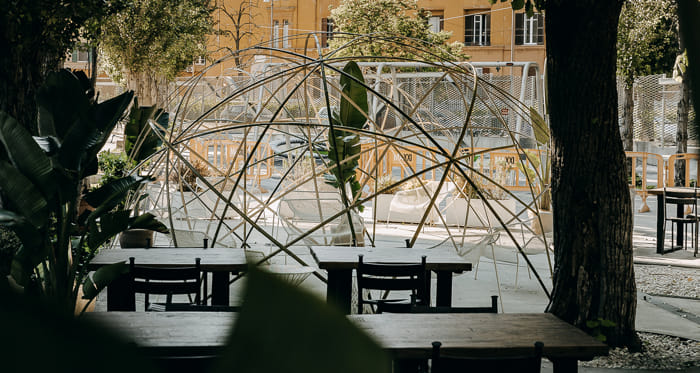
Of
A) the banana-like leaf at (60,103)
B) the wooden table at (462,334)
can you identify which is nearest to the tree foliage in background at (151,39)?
the banana-like leaf at (60,103)

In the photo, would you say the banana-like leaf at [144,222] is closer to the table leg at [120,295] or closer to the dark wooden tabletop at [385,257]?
the table leg at [120,295]

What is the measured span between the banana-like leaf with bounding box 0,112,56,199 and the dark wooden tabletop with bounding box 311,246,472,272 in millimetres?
1879

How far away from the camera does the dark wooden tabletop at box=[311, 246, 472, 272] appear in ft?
16.8

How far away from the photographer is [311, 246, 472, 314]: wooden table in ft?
16.9

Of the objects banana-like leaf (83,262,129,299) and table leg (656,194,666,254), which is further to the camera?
table leg (656,194,666,254)

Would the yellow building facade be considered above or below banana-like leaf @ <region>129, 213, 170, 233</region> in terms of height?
above

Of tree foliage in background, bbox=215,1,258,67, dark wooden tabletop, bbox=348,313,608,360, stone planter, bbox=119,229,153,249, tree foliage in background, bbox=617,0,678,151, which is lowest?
stone planter, bbox=119,229,153,249

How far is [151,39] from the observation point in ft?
48.0

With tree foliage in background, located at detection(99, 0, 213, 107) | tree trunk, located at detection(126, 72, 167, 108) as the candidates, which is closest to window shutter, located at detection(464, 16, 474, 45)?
tree foliage in background, located at detection(99, 0, 213, 107)

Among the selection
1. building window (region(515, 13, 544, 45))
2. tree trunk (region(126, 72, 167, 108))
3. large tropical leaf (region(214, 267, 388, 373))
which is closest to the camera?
large tropical leaf (region(214, 267, 388, 373))

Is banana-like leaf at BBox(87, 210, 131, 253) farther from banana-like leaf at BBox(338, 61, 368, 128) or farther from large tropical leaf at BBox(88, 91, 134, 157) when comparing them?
banana-like leaf at BBox(338, 61, 368, 128)

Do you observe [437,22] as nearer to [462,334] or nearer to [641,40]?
[641,40]

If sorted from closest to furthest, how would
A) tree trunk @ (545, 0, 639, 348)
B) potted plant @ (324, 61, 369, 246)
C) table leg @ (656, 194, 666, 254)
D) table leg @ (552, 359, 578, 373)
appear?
1. table leg @ (552, 359, 578, 373)
2. tree trunk @ (545, 0, 639, 348)
3. potted plant @ (324, 61, 369, 246)
4. table leg @ (656, 194, 666, 254)

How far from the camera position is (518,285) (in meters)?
7.28
